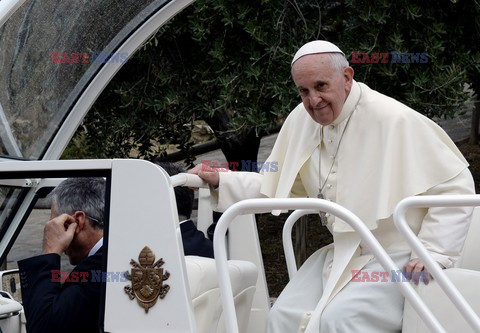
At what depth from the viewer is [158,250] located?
337 centimetres

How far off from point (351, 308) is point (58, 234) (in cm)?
115

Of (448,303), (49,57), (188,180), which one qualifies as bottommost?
(448,303)

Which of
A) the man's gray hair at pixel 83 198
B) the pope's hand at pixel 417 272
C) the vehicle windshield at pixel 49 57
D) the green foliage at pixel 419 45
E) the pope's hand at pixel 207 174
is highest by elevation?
the green foliage at pixel 419 45

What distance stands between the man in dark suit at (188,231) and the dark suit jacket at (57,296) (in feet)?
1.96

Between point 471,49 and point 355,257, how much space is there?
321 centimetres

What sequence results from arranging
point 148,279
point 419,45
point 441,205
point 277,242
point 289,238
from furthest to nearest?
point 277,242, point 419,45, point 289,238, point 148,279, point 441,205

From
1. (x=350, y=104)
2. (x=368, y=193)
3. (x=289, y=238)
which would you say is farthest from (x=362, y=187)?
(x=289, y=238)

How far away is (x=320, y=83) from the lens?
3801 millimetres

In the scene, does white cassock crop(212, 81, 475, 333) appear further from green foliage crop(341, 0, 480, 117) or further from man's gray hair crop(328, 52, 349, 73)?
green foliage crop(341, 0, 480, 117)

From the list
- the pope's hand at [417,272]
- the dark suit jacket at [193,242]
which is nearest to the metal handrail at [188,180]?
the dark suit jacket at [193,242]

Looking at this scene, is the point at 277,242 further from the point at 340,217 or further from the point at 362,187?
the point at 340,217

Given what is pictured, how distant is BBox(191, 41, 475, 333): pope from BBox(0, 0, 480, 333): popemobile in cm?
12

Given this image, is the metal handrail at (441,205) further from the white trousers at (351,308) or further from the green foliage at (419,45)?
the green foliage at (419,45)

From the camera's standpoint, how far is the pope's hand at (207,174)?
4.27 meters
